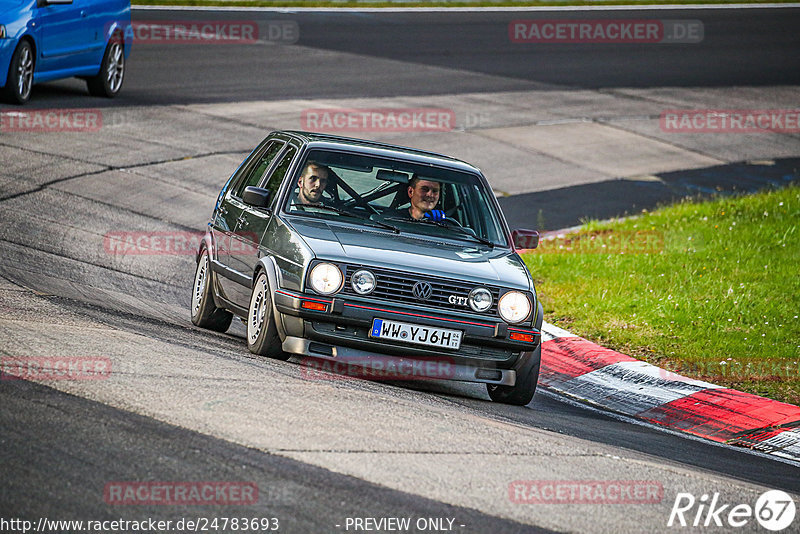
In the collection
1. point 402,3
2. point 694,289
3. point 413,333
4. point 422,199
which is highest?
point 402,3

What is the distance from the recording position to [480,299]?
297 inches

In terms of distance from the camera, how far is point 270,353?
25.3ft

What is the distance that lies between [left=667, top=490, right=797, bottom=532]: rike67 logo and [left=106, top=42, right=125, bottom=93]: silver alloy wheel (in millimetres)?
14614

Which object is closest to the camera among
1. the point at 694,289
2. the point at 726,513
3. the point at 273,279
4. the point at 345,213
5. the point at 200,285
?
the point at 726,513

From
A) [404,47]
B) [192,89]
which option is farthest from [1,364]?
[404,47]

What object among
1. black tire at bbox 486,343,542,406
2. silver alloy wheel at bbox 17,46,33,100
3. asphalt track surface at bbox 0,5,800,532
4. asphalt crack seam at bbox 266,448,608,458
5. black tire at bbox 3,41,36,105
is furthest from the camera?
silver alloy wheel at bbox 17,46,33,100

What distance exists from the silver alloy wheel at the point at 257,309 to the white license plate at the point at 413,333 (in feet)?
2.84

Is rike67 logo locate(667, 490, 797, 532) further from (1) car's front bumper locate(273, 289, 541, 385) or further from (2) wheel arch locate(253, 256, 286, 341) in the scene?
(2) wheel arch locate(253, 256, 286, 341)

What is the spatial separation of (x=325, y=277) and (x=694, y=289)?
554 centimetres

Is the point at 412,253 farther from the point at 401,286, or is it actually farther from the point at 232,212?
the point at 232,212

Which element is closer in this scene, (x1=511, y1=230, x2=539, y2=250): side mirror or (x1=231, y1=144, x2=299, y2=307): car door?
(x1=231, y1=144, x2=299, y2=307): car door

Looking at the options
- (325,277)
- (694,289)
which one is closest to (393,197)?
(325,277)

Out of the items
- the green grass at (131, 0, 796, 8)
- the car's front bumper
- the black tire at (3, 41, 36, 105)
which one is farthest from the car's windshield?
the green grass at (131, 0, 796, 8)

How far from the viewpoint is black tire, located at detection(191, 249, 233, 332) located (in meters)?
9.23
